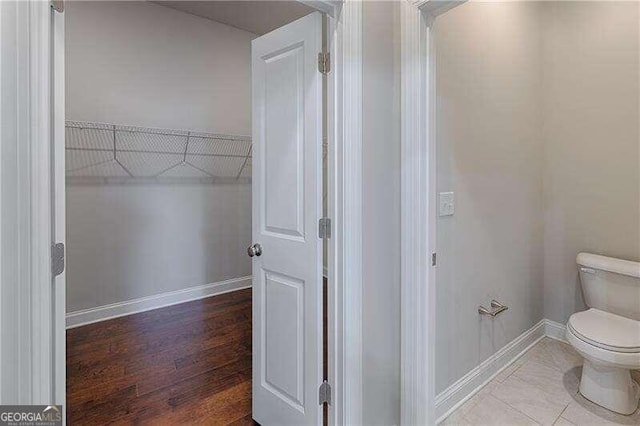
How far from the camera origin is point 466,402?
1931 mm

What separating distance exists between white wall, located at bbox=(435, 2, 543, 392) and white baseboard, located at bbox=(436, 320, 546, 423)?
0.05m

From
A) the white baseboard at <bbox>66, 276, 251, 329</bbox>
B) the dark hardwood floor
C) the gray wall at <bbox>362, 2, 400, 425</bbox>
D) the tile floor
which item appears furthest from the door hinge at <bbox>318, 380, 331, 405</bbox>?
the white baseboard at <bbox>66, 276, 251, 329</bbox>

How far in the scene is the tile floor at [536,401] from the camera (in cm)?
179

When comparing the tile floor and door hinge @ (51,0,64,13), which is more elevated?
door hinge @ (51,0,64,13)

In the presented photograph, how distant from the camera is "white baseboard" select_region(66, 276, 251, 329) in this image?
2887 millimetres

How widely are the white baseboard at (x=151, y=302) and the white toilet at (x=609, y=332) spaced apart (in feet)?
9.90

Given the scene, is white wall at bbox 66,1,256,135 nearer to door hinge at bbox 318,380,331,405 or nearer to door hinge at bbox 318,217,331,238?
door hinge at bbox 318,217,331,238

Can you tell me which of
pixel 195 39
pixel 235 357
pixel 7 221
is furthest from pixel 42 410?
pixel 195 39

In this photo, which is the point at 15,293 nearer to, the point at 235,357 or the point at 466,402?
the point at 235,357

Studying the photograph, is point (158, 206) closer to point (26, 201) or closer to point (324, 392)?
point (324, 392)

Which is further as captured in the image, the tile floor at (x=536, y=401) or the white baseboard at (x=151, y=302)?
the white baseboard at (x=151, y=302)

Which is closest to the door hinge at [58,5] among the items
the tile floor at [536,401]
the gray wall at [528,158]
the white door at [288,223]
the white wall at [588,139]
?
the white door at [288,223]

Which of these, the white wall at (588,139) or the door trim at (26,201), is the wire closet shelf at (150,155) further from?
the white wall at (588,139)

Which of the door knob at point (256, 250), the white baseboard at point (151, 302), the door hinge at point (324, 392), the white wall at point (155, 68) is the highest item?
the white wall at point (155, 68)
